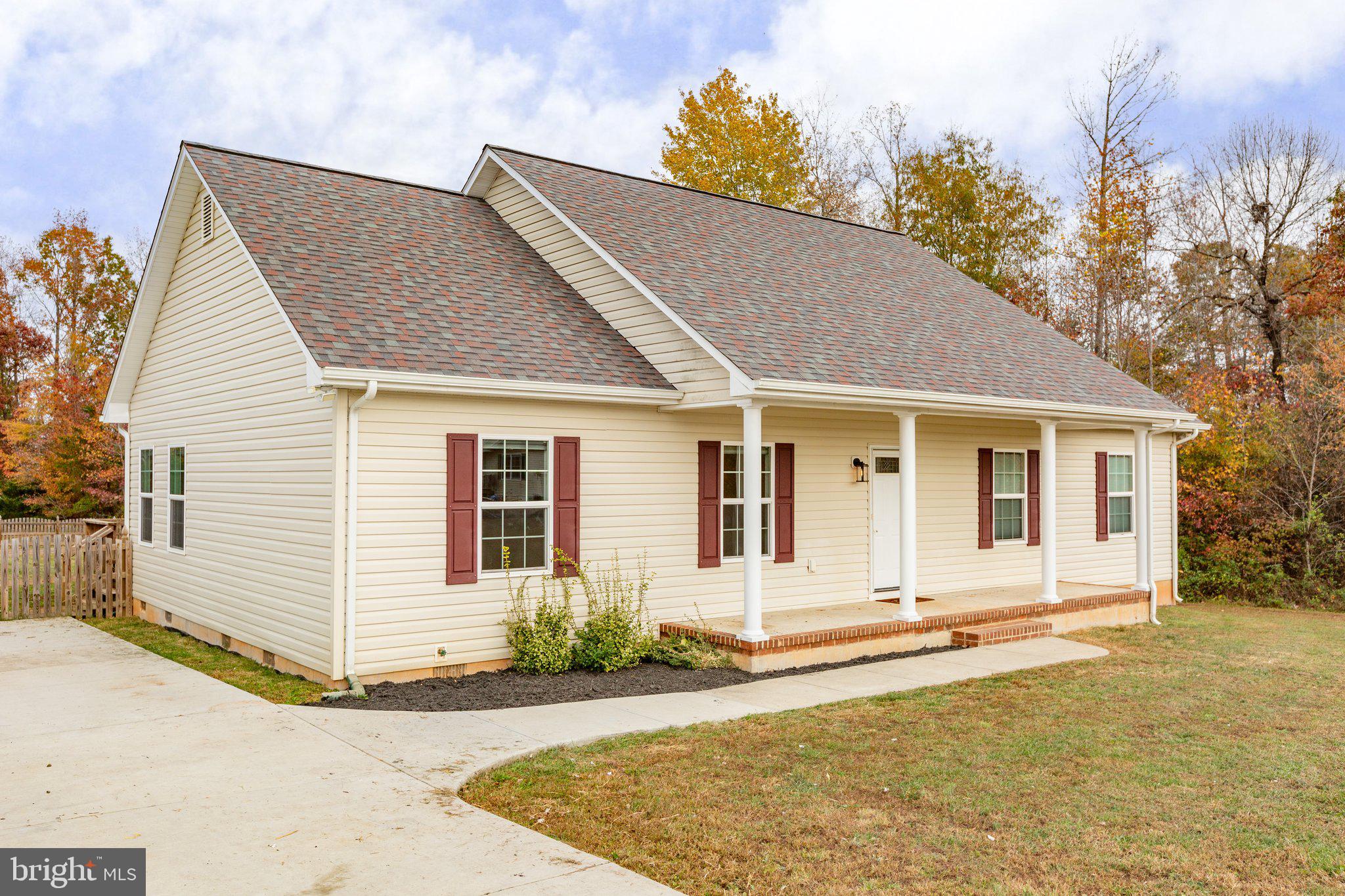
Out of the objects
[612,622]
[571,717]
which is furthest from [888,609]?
[571,717]

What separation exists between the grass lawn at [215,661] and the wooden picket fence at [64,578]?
0.46 meters

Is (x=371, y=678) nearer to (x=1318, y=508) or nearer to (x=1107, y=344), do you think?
(x=1318, y=508)

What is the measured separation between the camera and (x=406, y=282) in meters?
10.1

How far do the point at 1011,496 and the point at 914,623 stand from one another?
420 cm

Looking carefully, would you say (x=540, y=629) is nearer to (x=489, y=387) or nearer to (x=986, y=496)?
(x=489, y=387)

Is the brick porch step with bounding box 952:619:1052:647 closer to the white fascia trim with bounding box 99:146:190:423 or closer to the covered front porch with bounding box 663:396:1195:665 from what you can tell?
the covered front porch with bounding box 663:396:1195:665

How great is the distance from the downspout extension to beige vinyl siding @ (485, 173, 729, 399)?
131 inches

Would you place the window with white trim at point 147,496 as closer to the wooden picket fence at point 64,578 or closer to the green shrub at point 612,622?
the wooden picket fence at point 64,578

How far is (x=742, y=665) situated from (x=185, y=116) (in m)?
33.5

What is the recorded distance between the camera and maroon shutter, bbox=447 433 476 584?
8.99 metres

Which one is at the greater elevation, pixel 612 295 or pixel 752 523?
pixel 612 295

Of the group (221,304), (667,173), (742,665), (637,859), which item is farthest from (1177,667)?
(667,173)

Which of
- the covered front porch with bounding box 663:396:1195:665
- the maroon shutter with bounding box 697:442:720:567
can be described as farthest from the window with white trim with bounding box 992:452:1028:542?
the maroon shutter with bounding box 697:442:720:567

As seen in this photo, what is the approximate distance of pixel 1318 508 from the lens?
1686 cm
